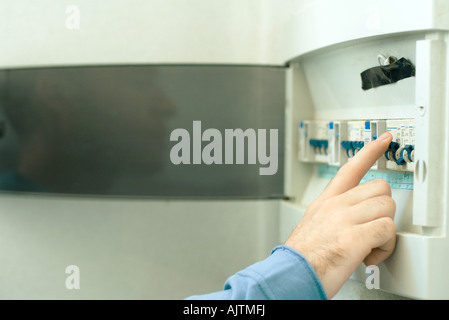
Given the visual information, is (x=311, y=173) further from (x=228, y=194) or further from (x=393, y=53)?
(x=393, y=53)

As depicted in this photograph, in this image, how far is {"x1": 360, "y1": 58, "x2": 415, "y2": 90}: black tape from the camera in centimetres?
69

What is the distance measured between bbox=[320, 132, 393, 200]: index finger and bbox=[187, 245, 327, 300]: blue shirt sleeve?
0.12m

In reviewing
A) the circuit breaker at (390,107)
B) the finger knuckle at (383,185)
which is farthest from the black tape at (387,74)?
the finger knuckle at (383,185)

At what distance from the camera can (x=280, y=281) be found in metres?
0.64

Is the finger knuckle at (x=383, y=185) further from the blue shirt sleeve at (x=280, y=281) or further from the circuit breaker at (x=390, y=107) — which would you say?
the blue shirt sleeve at (x=280, y=281)

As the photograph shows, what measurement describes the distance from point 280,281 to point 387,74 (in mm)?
326

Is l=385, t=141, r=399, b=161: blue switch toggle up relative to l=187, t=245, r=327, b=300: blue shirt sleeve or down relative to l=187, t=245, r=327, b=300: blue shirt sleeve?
up

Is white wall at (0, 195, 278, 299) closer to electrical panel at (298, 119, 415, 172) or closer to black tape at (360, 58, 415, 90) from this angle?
electrical panel at (298, 119, 415, 172)

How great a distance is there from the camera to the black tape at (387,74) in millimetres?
694

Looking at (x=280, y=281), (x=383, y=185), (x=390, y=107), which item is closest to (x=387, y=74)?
(x=390, y=107)

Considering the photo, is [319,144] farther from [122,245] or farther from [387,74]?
[122,245]

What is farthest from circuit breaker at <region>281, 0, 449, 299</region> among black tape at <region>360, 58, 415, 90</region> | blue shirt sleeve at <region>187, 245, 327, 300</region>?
blue shirt sleeve at <region>187, 245, 327, 300</region>

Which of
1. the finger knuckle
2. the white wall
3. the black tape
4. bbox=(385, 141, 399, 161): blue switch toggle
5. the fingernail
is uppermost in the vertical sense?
the black tape

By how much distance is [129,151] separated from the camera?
965 mm
